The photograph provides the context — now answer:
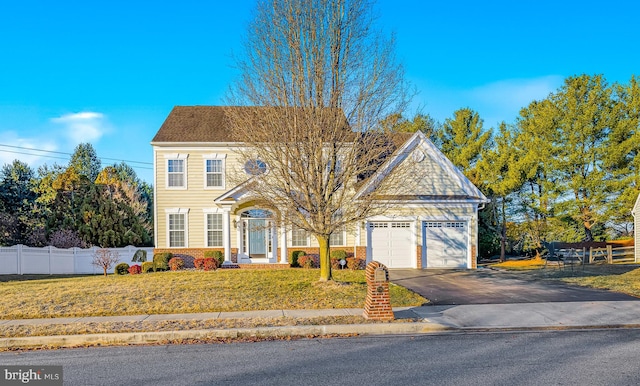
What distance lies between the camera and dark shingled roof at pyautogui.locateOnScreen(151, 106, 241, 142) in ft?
81.3

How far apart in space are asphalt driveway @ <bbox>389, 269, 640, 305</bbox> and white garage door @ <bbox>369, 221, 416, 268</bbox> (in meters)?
2.24

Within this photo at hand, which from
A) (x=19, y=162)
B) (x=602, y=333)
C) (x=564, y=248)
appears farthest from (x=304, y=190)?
(x=19, y=162)

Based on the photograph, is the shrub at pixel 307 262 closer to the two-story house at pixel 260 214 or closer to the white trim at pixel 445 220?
the two-story house at pixel 260 214

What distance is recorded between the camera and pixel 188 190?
81.3 feet

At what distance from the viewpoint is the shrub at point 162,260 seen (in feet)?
74.7

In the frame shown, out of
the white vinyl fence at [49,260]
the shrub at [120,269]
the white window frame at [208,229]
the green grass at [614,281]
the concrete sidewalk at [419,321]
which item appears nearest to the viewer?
the concrete sidewalk at [419,321]

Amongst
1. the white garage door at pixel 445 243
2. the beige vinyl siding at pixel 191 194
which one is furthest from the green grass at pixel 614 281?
the beige vinyl siding at pixel 191 194

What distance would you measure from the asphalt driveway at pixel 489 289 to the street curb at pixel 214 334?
3.20m

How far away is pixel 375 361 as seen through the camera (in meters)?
7.88

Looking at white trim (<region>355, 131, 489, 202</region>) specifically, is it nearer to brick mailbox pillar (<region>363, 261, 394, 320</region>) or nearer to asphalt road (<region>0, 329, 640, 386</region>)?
brick mailbox pillar (<region>363, 261, 394, 320</region>)

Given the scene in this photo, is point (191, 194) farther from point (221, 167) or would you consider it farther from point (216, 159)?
point (216, 159)

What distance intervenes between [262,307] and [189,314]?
1.83 meters

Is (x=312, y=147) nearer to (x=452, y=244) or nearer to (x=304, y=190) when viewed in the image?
(x=304, y=190)

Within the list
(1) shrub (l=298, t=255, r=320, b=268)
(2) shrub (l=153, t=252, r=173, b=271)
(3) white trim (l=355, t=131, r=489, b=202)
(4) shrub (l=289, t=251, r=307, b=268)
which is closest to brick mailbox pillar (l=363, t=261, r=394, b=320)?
(1) shrub (l=298, t=255, r=320, b=268)
